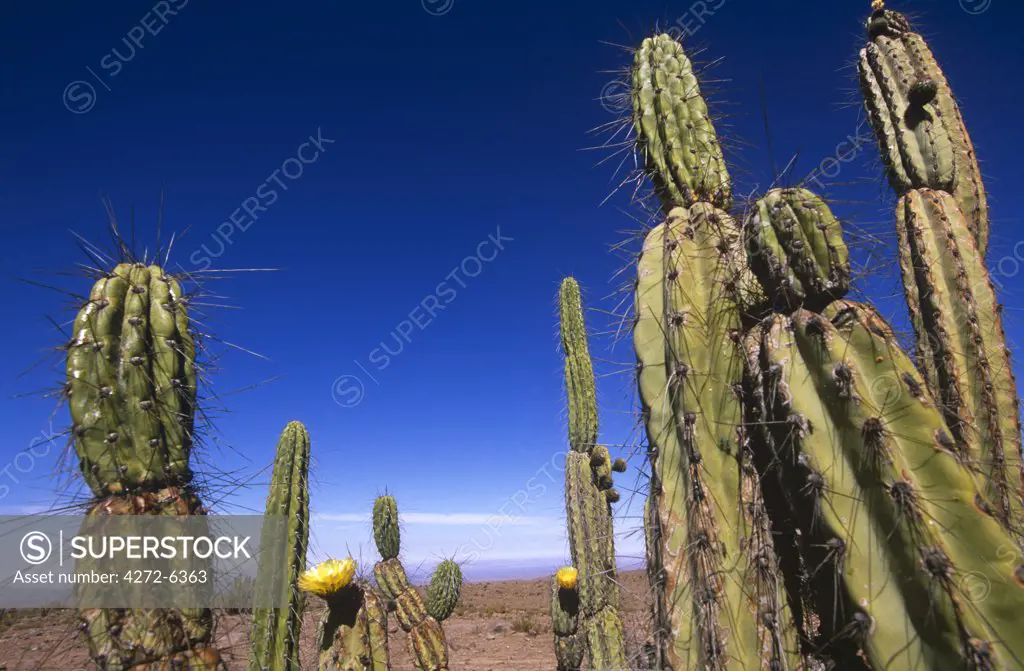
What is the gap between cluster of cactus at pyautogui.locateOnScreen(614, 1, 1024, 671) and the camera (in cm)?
167

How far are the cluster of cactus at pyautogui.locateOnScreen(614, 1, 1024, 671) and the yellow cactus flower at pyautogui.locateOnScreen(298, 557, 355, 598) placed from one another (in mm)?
1942

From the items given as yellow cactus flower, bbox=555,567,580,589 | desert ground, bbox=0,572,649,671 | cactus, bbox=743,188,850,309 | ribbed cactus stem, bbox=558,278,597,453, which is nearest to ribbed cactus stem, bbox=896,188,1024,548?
cactus, bbox=743,188,850,309

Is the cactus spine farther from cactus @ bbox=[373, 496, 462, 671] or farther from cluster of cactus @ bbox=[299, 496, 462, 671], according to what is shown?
cactus @ bbox=[373, 496, 462, 671]

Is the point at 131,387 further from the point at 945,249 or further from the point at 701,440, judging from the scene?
the point at 945,249

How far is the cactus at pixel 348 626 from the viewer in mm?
3576

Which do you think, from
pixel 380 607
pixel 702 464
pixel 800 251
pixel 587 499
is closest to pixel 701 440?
pixel 702 464

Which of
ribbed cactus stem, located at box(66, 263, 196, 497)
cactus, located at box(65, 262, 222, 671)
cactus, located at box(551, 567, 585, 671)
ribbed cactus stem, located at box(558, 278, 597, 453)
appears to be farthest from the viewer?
ribbed cactus stem, located at box(558, 278, 597, 453)

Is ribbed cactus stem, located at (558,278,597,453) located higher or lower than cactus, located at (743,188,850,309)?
higher

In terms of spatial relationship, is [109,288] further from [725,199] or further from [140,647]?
[725,199]

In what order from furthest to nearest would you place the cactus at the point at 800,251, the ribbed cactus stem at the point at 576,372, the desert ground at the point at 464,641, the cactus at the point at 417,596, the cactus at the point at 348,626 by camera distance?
the desert ground at the point at 464,641 → the ribbed cactus stem at the point at 576,372 → the cactus at the point at 417,596 → the cactus at the point at 348,626 → the cactus at the point at 800,251

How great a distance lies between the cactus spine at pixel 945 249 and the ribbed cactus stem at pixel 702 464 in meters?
1.35

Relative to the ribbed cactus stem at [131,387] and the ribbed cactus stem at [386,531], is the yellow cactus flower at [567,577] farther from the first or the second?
the ribbed cactus stem at [131,387]

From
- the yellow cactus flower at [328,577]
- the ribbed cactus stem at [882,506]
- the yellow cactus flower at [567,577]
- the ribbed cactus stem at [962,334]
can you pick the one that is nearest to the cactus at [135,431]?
the yellow cactus flower at [328,577]

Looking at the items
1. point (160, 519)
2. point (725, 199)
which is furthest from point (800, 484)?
point (160, 519)
